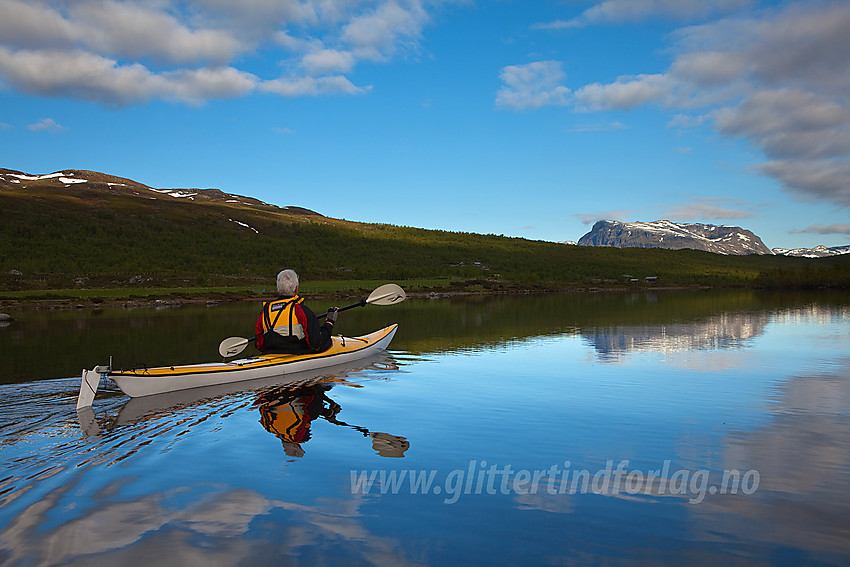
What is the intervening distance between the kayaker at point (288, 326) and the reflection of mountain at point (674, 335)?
8.18 meters

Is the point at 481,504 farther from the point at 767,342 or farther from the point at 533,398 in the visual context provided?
the point at 767,342

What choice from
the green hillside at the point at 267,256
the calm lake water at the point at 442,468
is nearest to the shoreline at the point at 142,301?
the green hillside at the point at 267,256

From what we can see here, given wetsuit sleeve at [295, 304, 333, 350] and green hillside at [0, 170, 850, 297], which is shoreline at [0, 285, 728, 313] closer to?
green hillside at [0, 170, 850, 297]

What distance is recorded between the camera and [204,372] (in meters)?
11.9

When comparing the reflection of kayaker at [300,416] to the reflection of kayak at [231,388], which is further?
the reflection of kayak at [231,388]

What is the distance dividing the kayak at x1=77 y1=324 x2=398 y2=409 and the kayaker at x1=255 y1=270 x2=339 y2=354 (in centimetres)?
22

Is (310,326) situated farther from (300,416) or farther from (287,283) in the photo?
(300,416)

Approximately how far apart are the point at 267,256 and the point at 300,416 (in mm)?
86759

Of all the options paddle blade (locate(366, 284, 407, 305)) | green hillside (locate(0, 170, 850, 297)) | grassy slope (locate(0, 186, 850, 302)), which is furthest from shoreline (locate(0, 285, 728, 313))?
paddle blade (locate(366, 284, 407, 305))

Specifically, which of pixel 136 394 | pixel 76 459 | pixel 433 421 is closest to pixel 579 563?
pixel 433 421

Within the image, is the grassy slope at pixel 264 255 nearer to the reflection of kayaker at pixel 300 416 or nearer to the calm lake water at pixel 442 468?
the reflection of kayaker at pixel 300 416

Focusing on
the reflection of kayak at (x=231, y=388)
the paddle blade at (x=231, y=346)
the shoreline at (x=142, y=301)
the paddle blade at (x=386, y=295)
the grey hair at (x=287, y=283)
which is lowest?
the shoreline at (x=142, y=301)

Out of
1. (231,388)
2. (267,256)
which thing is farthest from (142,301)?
(267,256)

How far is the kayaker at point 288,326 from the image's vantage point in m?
13.0
